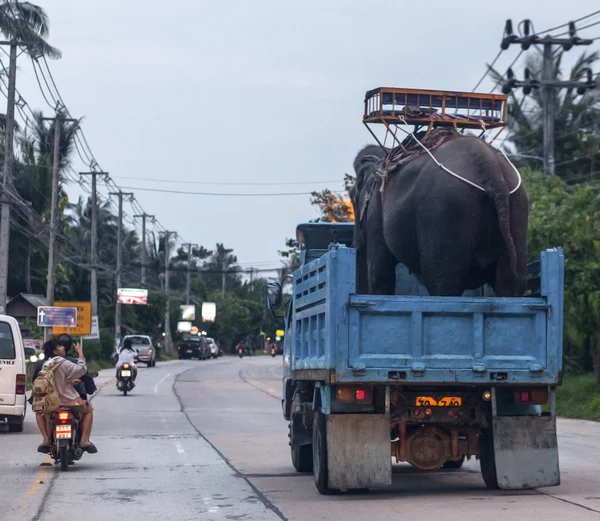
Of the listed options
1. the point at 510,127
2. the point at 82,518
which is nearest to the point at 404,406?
the point at 82,518

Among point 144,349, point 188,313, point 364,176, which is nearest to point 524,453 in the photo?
point 364,176

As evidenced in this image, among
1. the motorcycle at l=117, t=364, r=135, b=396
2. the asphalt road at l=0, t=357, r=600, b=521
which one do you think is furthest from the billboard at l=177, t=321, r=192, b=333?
the asphalt road at l=0, t=357, r=600, b=521

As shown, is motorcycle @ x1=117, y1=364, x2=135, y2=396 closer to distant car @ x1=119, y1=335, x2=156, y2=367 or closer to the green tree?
the green tree

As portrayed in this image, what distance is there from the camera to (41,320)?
41.5 meters

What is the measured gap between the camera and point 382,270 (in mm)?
11734

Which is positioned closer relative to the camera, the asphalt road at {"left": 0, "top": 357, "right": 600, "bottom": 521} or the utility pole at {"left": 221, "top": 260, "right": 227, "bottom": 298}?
the asphalt road at {"left": 0, "top": 357, "right": 600, "bottom": 521}

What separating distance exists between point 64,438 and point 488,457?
17.4 feet

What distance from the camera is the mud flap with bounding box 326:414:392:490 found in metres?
10.2

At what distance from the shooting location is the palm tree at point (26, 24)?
1492 inches

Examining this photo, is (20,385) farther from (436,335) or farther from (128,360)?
(128,360)

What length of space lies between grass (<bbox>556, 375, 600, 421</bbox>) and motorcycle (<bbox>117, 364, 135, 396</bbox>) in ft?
41.4

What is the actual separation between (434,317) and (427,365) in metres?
0.44

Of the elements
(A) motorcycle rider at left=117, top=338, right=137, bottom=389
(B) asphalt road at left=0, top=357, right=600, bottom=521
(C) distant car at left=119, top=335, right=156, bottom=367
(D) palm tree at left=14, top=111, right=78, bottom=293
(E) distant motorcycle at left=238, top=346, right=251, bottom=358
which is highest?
(D) palm tree at left=14, top=111, right=78, bottom=293

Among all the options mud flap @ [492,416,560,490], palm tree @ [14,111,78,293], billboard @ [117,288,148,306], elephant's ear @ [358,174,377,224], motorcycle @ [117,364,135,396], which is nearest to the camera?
mud flap @ [492,416,560,490]
